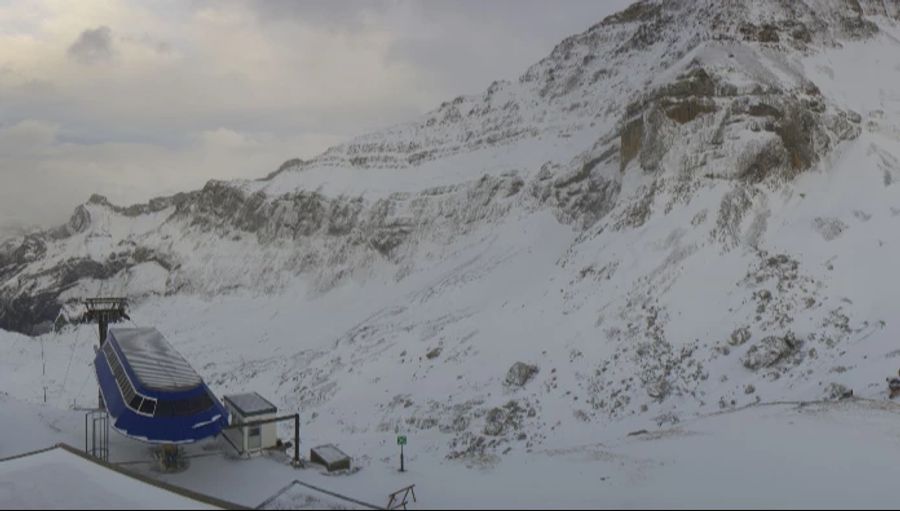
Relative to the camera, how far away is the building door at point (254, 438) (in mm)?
23875

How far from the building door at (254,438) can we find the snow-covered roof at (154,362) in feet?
8.42

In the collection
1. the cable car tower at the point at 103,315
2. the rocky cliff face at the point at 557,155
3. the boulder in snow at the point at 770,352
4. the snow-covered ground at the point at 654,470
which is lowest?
the snow-covered ground at the point at 654,470

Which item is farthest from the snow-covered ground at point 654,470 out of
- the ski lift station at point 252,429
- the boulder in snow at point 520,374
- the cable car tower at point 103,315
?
the cable car tower at point 103,315

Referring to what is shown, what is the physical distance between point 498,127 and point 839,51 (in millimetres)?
36180

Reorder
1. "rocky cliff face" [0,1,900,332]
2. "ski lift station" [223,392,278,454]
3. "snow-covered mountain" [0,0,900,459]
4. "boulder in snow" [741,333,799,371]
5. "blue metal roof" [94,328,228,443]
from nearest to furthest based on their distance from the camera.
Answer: "blue metal roof" [94,328,228,443] → "ski lift station" [223,392,278,454] → "boulder in snow" [741,333,799,371] → "snow-covered mountain" [0,0,900,459] → "rocky cliff face" [0,1,900,332]

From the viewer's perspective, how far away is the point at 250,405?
992 inches

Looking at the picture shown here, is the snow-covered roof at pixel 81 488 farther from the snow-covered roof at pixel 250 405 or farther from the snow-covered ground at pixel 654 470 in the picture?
the snow-covered roof at pixel 250 405

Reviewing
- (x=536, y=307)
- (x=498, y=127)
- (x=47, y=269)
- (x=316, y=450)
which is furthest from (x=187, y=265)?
(x=316, y=450)

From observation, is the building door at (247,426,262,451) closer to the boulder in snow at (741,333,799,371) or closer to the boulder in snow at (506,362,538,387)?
the boulder in snow at (506,362,538,387)

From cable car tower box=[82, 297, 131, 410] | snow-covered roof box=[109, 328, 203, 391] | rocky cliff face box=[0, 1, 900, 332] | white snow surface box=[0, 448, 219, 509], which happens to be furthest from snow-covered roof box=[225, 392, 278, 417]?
rocky cliff face box=[0, 1, 900, 332]

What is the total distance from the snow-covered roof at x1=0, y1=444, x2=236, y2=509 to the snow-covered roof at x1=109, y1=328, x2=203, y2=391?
169 inches

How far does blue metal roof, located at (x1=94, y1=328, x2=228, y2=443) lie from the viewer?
21344 millimetres

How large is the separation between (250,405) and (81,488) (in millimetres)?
9441

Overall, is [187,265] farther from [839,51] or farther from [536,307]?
[839,51]
